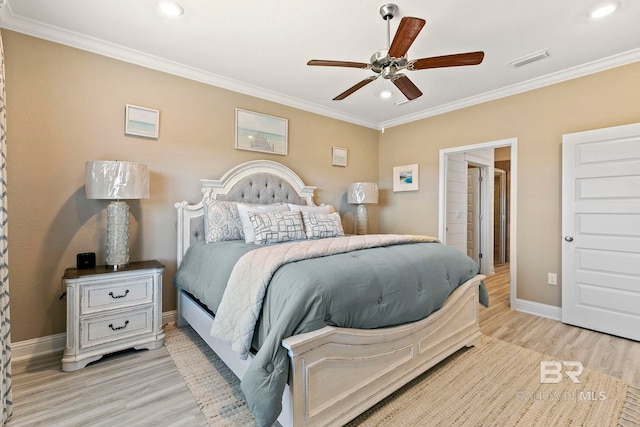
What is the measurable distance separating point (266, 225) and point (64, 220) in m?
1.61

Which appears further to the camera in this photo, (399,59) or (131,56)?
(131,56)

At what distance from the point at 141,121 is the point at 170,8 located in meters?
1.06

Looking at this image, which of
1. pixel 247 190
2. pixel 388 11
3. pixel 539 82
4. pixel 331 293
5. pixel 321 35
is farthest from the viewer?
pixel 247 190

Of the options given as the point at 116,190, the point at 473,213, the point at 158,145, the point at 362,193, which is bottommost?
the point at 473,213

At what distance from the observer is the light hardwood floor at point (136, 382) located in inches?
62.9

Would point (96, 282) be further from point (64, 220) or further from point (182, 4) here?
point (182, 4)

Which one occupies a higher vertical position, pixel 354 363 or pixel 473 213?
pixel 473 213

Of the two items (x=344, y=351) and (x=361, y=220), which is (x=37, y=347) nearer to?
(x=344, y=351)

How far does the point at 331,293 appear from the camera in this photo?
4.79 feet

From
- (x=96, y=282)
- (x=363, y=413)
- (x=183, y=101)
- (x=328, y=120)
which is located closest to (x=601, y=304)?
(x=363, y=413)

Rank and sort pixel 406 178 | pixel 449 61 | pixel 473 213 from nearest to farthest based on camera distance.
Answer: pixel 449 61, pixel 406 178, pixel 473 213

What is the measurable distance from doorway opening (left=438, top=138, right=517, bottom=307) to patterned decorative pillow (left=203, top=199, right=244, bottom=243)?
280 cm

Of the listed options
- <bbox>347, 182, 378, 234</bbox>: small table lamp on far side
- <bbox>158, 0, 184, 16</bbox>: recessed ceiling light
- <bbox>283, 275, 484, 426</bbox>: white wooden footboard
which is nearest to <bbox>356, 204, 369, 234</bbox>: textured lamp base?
<bbox>347, 182, 378, 234</bbox>: small table lamp on far side

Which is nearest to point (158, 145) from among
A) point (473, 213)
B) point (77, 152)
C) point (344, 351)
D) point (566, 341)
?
point (77, 152)
